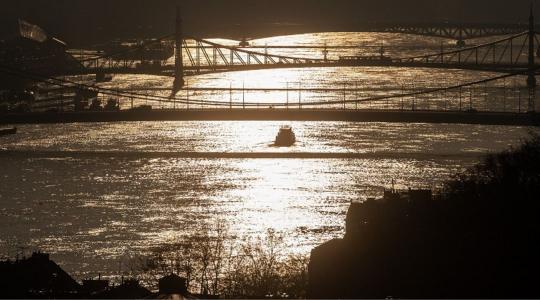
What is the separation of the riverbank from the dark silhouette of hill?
39.9 ft

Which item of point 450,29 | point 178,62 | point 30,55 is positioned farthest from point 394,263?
point 450,29

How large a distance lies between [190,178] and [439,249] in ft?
29.7

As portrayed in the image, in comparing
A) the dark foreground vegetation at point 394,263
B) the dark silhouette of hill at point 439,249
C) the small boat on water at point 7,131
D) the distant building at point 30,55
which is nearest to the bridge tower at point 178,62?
the distant building at point 30,55

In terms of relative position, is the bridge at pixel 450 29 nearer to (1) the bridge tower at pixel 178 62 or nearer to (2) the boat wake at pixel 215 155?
(1) the bridge tower at pixel 178 62

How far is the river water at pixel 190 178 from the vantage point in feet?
47.4

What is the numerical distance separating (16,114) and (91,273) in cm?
1274

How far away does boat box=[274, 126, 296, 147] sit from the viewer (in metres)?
22.7

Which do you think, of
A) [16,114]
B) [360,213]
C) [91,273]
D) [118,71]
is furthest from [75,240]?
[118,71]

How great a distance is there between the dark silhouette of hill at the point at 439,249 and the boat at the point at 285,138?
426 inches

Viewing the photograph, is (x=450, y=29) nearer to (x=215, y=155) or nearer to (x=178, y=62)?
(x=178, y=62)

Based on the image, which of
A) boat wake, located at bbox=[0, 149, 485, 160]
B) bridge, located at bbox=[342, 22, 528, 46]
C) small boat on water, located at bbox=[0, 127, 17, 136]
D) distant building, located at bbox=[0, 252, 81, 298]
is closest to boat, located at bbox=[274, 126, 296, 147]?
boat wake, located at bbox=[0, 149, 485, 160]

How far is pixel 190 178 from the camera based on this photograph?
1900 cm

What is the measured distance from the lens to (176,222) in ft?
50.0

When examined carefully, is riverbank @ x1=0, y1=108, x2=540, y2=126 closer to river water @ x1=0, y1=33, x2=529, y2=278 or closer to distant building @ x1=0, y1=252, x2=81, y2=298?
river water @ x1=0, y1=33, x2=529, y2=278
